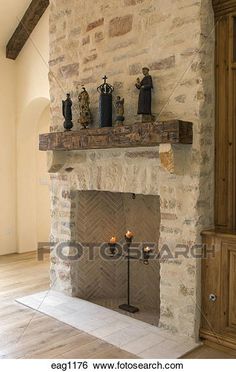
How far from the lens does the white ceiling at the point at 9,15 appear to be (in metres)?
4.87

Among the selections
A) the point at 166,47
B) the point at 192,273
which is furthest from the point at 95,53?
the point at 192,273

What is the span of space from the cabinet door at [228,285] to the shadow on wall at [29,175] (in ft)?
12.2

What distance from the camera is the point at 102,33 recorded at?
11.2ft

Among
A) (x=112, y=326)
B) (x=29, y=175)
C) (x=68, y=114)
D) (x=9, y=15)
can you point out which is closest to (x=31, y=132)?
(x=29, y=175)

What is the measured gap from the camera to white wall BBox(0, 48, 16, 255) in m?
5.47

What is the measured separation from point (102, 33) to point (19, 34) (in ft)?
7.50

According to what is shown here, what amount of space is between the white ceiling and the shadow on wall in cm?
102

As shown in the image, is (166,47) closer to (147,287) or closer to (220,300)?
(220,300)

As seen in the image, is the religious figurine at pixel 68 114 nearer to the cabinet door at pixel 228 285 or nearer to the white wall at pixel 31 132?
the white wall at pixel 31 132

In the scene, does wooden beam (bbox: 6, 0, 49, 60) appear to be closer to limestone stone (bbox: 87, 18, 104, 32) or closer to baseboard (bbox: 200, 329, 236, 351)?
limestone stone (bbox: 87, 18, 104, 32)

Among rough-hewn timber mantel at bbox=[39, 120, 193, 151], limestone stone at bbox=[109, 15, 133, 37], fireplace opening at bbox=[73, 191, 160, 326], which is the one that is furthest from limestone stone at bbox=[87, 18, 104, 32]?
fireplace opening at bbox=[73, 191, 160, 326]

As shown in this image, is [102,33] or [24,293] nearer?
[102,33]

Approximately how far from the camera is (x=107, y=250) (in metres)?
3.93

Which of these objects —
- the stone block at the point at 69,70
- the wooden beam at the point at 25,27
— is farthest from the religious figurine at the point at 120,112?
the wooden beam at the point at 25,27
